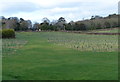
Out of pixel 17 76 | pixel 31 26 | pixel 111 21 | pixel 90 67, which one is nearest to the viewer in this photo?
pixel 17 76

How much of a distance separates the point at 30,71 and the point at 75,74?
152cm

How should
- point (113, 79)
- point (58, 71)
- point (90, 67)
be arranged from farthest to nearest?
point (90, 67), point (58, 71), point (113, 79)

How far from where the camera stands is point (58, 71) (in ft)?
27.5

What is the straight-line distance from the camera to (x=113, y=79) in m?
7.07

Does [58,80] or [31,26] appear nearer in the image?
[58,80]

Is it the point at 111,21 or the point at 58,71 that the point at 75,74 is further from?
the point at 111,21

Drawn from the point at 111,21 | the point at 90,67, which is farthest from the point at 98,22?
the point at 90,67

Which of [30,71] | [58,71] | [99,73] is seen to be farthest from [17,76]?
[99,73]

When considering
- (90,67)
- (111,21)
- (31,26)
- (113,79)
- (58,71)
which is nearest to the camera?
(113,79)

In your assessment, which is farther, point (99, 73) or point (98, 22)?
point (98, 22)

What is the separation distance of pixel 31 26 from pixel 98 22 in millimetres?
21846

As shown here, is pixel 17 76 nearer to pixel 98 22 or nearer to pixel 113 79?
pixel 113 79

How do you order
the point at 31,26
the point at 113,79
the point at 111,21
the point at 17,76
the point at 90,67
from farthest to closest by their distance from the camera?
1. the point at 31,26
2. the point at 111,21
3. the point at 90,67
4. the point at 17,76
5. the point at 113,79

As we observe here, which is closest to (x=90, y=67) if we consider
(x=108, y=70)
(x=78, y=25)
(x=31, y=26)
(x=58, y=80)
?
(x=108, y=70)
